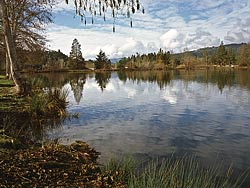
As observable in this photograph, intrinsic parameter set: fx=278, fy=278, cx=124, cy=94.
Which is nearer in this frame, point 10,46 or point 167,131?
point 167,131

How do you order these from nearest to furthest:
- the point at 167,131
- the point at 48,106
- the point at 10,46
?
the point at 167,131 < the point at 48,106 < the point at 10,46

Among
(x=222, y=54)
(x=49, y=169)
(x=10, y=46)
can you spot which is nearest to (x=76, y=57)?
(x=222, y=54)

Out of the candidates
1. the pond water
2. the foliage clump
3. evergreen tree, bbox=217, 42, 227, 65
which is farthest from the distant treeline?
the foliage clump

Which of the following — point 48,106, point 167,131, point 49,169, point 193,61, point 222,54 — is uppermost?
point 222,54

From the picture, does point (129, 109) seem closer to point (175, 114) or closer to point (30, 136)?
point (175, 114)

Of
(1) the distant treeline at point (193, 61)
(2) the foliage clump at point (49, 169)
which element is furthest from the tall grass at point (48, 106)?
(1) the distant treeline at point (193, 61)

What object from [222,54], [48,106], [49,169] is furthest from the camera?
[222,54]

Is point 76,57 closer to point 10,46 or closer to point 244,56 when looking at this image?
point 244,56

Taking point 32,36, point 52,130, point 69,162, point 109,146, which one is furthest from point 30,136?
point 32,36

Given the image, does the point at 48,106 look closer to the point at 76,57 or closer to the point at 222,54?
the point at 76,57

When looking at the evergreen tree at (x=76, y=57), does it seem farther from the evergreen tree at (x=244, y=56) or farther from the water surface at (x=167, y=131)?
the water surface at (x=167, y=131)

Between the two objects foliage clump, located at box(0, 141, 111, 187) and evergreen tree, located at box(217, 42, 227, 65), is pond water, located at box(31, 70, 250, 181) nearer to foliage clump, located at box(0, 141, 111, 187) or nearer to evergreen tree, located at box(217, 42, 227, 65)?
foliage clump, located at box(0, 141, 111, 187)

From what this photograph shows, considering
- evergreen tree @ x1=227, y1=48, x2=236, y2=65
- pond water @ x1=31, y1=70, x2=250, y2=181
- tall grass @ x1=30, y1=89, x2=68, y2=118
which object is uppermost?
evergreen tree @ x1=227, y1=48, x2=236, y2=65

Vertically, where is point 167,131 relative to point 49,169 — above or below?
below
